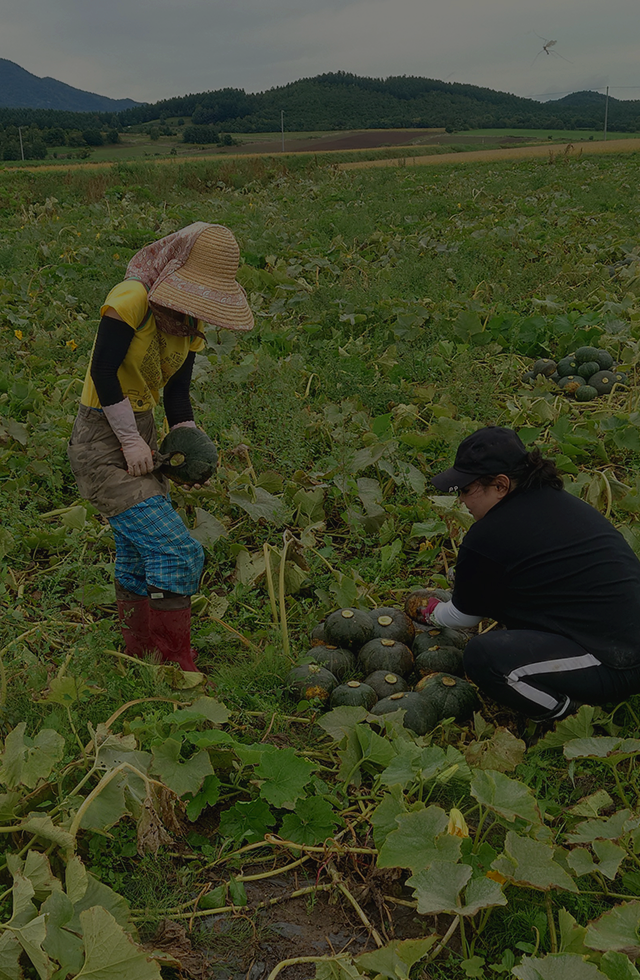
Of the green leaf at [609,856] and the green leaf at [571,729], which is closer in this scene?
the green leaf at [609,856]

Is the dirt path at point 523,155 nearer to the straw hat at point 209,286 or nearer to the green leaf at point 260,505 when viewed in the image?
the green leaf at point 260,505

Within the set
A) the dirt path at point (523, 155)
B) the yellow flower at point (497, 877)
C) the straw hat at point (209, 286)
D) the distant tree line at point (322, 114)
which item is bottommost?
the yellow flower at point (497, 877)

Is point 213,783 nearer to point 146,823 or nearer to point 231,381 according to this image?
point 146,823

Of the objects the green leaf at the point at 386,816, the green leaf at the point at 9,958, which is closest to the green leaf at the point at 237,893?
the green leaf at the point at 386,816

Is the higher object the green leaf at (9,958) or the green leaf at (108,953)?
the green leaf at (108,953)

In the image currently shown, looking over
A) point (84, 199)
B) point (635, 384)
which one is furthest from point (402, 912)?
point (84, 199)

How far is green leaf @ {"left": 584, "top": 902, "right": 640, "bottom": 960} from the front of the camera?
1780 mm

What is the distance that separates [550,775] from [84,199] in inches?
634

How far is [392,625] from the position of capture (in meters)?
3.32

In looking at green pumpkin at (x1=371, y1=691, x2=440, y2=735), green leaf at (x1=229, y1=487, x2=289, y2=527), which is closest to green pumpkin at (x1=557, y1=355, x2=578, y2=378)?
green leaf at (x1=229, y1=487, x2=289, y2=527)

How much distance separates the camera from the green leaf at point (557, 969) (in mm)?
1647

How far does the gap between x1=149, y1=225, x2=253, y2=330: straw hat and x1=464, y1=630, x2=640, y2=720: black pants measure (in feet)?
5.45

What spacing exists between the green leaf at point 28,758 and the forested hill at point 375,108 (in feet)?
184

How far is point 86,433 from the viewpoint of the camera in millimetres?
3070
